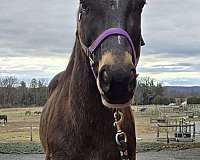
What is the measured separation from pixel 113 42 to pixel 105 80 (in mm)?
299

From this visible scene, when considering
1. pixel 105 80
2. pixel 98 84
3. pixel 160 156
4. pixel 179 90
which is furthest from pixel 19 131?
pixel 179 90

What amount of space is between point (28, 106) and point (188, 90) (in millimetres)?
42505

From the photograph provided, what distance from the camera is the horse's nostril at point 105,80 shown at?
2.54 meters

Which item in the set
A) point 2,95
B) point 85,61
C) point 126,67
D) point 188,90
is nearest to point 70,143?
point 85,61

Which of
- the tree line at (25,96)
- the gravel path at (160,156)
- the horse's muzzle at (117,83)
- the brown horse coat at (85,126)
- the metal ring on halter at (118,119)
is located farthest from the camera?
the tree line at (25,96)

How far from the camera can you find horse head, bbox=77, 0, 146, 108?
8.34ft

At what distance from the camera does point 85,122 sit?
11.7ft

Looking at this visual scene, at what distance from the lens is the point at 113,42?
2734mm

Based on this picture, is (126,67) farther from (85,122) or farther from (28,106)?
(28,106)

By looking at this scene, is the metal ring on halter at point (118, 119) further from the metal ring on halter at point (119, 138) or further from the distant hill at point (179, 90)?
the distant hill at point (179, 90)

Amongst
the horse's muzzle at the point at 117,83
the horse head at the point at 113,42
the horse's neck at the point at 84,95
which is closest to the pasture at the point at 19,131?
the horse's neck at the point at 84,95

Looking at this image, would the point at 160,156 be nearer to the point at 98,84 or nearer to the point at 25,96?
the point at 98,84

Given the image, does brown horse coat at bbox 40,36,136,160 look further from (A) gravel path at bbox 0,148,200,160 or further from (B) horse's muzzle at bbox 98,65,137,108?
(A) gravel path at bbox 0,148,200,160

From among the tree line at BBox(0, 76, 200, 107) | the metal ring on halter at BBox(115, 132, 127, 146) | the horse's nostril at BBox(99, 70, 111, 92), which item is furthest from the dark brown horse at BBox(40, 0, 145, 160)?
the tree line at BBox(0, 76, 200, 107)
